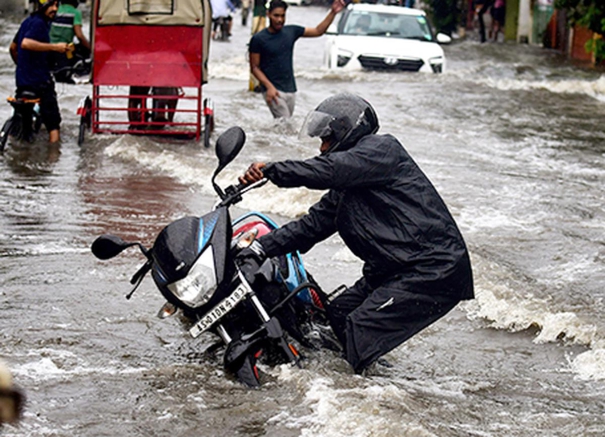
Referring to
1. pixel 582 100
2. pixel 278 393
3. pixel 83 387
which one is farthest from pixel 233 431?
pixel 582 100

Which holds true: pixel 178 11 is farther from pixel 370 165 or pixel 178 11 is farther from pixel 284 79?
pixel 370 165

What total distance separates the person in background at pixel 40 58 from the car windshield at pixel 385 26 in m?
8.51

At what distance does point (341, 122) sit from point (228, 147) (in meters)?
0.60

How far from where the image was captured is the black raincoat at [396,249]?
5.23 m

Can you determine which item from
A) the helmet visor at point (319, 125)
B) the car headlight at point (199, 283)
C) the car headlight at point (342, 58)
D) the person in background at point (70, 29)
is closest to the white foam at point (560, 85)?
the car headlight at point (342, 58)

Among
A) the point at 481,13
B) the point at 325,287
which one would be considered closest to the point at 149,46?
the point at 325,287

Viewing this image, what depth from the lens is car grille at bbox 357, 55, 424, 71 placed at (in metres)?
19.6

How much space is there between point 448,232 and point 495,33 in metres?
30.9

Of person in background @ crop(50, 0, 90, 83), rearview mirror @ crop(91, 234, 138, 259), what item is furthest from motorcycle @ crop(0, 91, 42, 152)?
rearview mirror @ crop(91, 234, 138, 259)

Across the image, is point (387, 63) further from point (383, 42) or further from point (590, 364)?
point (590, 364)

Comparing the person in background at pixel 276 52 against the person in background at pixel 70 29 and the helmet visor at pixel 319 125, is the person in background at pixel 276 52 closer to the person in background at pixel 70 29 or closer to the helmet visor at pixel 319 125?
the person in background at pixel 70 29

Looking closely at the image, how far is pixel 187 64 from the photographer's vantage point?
43.5ft

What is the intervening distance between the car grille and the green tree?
4.03m

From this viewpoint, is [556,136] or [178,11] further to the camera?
[556,136]
